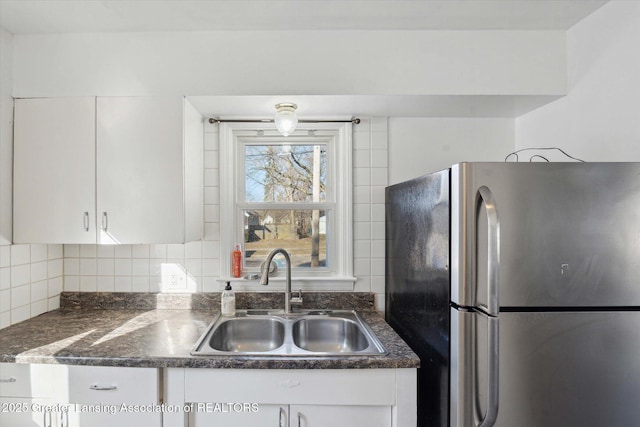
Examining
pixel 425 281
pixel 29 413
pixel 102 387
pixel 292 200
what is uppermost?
pixel 292 200

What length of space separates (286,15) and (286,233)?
46.1 inches

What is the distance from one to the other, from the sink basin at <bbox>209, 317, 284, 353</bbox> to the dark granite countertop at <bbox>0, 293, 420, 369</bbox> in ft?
0.42

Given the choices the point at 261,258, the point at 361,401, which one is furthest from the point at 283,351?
the point at 261,258

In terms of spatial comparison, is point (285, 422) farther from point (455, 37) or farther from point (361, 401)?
point (455, 37)

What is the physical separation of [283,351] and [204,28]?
5.10 ft

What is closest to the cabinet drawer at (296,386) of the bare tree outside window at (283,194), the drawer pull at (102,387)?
the drawer pull at (102,387)

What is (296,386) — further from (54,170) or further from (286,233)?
(54,170)

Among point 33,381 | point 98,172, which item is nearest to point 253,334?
point 33,381

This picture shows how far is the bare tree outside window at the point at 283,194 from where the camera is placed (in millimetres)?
2062

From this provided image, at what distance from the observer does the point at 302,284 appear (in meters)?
2.01

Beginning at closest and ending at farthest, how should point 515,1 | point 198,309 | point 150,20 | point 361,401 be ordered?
point 361,401, point 515,1, point 150,20, point 198,309

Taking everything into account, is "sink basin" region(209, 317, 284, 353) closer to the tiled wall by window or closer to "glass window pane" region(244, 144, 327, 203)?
"glass window pane" region(244, 144, 327, 203)

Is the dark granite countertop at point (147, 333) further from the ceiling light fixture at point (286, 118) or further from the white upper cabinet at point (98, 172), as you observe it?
the ceiling light fixture at point (286, 118)

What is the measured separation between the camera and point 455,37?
5.34 feet
